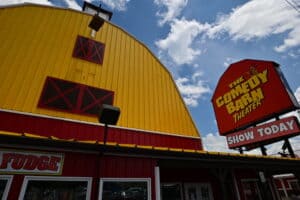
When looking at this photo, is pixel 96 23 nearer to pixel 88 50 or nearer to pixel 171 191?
pixel 88 50

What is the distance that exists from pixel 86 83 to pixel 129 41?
4.34m

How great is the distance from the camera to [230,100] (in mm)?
13273

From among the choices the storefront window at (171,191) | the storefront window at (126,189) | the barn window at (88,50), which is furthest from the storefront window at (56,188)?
the barn window at (88,50)

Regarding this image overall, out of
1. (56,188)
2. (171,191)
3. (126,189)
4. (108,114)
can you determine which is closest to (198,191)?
(171,191)

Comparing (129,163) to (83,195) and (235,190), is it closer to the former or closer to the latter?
(83,195)

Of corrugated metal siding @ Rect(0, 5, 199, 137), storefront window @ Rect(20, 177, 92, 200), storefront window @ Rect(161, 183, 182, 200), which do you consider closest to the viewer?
storefront window @ Rect(20, 177, 92, 200)

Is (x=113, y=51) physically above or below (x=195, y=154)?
above

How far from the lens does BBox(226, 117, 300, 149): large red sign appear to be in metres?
9.23

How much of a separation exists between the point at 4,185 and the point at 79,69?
5.49 meters

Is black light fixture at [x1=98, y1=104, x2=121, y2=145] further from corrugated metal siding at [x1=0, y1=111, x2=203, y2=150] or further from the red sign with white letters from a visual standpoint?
corrugated metal siding at [x1=0, y1=111, x2=203, y2=150]

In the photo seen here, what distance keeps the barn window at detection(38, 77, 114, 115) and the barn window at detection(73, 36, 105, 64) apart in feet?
5.36

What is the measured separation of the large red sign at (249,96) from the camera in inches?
406

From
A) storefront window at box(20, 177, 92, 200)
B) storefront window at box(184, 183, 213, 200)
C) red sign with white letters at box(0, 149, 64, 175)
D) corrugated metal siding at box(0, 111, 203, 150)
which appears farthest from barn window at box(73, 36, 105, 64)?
storefront window at box(184, 183, 213, 200)

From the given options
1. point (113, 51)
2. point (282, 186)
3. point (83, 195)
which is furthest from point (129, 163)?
point (282, 186)
